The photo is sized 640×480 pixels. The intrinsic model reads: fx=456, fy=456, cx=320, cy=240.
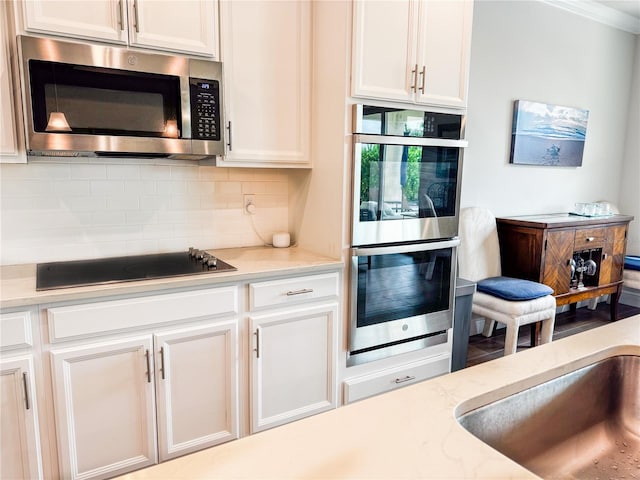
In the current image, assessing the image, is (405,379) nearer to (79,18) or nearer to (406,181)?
(406,181)

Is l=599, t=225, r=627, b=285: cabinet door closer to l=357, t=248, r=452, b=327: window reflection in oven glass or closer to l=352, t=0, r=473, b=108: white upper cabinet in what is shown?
l=357, t=248, r=452, b=327: window reflection in oven glass

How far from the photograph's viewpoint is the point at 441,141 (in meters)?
2.44

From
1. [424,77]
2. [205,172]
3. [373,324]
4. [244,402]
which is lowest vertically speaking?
[244,402]

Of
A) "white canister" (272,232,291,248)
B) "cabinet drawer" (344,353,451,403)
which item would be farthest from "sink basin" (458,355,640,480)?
"white canister" (272,232,291,248)

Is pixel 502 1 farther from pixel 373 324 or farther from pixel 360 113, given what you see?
pixel 373 324

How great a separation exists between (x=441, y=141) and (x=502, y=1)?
6.31 feet

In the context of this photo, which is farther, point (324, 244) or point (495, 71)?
point (495, 71)

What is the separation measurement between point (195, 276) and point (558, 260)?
2946mm

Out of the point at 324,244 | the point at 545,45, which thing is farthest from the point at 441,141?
the point at 545,45

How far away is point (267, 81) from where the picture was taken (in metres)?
2.31

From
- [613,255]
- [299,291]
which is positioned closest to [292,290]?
[299,291]

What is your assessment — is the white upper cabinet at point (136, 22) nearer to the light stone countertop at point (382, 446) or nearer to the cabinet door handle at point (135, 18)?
the cabinet door handle at point (135, 18)

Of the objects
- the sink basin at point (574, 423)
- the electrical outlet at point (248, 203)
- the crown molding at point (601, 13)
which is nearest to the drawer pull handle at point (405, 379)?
the electrical outlet at point (248, 203)

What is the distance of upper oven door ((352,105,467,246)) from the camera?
2268mm
